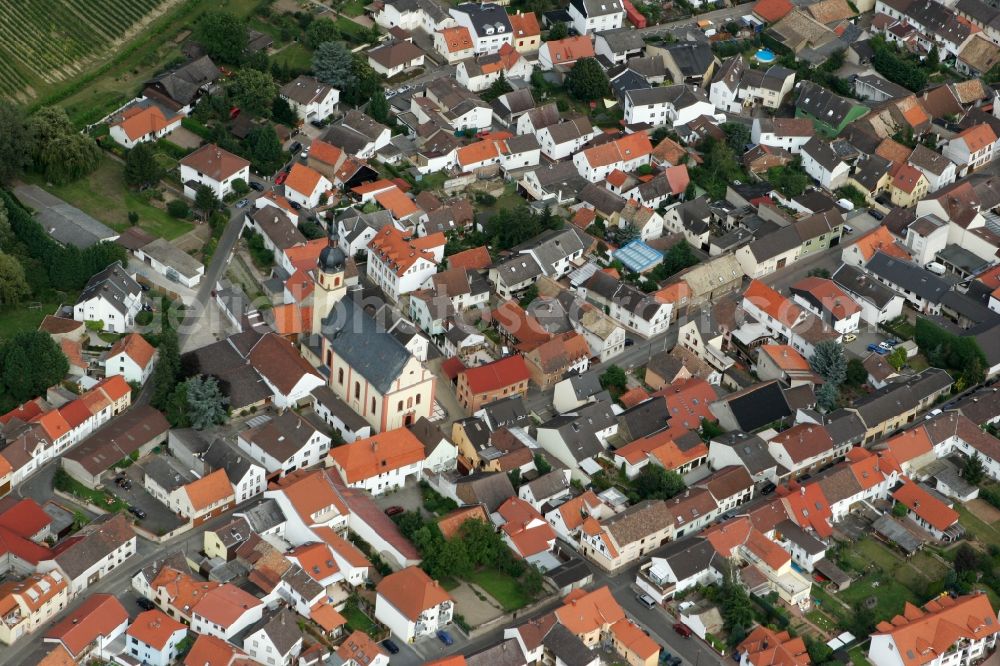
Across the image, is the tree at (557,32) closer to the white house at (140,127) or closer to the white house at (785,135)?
the white house at (785,135)

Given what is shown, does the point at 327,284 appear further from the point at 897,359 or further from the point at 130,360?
the point at 897,359

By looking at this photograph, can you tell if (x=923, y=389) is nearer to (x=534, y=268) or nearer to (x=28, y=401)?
(x=534, y=268)

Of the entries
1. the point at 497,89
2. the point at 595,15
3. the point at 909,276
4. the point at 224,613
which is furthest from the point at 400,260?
the point at 595,15

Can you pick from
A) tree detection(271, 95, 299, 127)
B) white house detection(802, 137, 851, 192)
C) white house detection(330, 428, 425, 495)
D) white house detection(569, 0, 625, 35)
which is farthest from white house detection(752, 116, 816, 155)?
white house detection(330, 428, 425, 495)

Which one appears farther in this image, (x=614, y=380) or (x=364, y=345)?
(x=614, y=380)

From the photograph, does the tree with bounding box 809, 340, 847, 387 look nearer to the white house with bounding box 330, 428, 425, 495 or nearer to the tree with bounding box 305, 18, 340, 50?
the white house with bounding box 330, 428, 425, 495

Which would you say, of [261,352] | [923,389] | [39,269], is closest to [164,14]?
[39,269]

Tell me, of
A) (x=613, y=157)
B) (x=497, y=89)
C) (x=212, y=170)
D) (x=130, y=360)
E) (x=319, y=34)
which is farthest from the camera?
(x=319, y=34)
